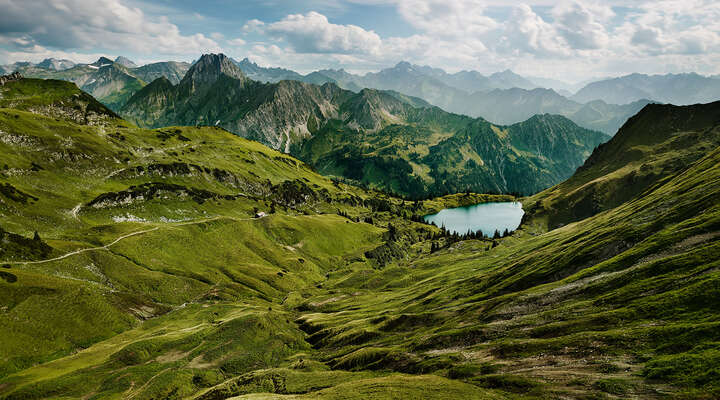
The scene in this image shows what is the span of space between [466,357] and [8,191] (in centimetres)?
16640

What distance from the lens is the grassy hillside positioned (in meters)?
42.2

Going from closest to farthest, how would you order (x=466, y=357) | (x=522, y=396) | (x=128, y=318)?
(x=522, y=396), (x=466, y=357), (x=128, y=318)

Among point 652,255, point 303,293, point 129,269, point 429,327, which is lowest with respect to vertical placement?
point 303,293

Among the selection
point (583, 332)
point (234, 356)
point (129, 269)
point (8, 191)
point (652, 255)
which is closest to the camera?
point (583, 332)

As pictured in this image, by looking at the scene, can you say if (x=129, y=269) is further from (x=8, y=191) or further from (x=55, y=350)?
(x=8, y=191)

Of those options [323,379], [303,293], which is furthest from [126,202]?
[323,379]

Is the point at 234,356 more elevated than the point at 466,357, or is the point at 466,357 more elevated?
the point at 466,357

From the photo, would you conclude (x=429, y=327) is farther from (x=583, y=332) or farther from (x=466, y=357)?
(x=583, y=332)

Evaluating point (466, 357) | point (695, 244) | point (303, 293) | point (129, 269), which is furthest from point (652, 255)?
point (129, 269)

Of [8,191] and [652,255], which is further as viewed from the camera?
[8,191]

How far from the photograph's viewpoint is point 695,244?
2149 inches

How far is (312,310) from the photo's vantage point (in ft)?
430

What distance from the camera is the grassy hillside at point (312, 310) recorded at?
4225cm

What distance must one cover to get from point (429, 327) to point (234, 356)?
5084cm
